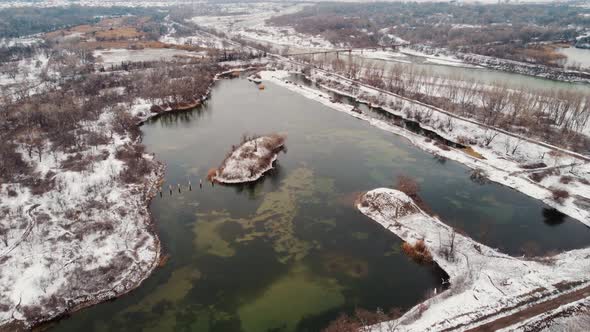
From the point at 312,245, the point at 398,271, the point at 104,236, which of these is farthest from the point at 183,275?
the point at 398,271

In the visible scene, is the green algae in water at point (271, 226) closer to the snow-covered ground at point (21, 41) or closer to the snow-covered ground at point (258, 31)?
the snow-covered ground at point (258, 31)

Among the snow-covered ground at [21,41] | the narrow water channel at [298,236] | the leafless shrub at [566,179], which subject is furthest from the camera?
the snow-covered ground at [21,41]

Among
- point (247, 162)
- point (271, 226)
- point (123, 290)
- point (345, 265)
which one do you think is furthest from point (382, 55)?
point (123, 290)

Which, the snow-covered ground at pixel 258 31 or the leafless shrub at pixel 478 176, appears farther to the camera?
the snow-covered ground at pixel 258 31

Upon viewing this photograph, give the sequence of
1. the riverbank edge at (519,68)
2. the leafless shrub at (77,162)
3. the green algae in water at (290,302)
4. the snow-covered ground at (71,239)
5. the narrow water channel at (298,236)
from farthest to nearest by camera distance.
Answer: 1. the riverbank edge at (519,68)
2. the leafless shrub at (77,162)
3. the narrow water channel at (298,236)
4. the snow-covered ground at (71,239)
5. the green algae in water at (290,302)

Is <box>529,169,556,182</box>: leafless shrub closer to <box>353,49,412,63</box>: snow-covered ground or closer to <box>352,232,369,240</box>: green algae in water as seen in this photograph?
<box>352,232,369,240</box>: green algae in water

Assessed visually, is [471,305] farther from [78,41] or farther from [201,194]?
[78,41]

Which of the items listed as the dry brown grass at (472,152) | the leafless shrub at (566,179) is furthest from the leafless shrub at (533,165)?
the dry brown grass at (472,152)
